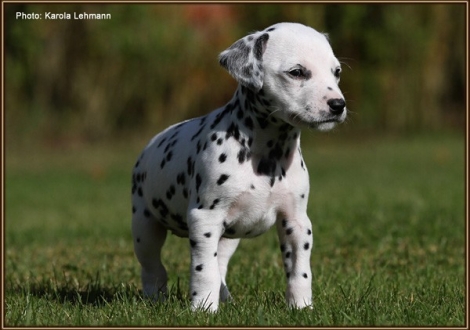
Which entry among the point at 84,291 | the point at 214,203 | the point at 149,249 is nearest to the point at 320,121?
the point at 214,203

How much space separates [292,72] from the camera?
516 cm

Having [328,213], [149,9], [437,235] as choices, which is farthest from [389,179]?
[149,9]

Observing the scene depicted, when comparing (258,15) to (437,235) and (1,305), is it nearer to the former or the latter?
(437,235)

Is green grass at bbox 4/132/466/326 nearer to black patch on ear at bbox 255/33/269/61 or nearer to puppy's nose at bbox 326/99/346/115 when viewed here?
puppy's nose at bbox 326/99/346/115

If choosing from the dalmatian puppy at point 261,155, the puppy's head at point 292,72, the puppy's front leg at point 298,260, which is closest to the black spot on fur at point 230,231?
the dalmatian puppy at point 261,155

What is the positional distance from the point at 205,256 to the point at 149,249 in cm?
108

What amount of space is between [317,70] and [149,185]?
62.9 inches

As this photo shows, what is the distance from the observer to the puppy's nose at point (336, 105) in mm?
4973

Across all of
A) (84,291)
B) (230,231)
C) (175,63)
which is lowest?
(84,291)

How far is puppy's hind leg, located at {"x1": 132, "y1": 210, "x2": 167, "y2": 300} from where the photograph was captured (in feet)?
20.4

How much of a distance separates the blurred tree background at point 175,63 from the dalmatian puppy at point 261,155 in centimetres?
1997

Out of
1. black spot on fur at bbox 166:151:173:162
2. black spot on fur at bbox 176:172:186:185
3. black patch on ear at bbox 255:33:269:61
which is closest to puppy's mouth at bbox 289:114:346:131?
black patch on ear at bbox 255:33:269:61

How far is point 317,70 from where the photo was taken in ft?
16.9

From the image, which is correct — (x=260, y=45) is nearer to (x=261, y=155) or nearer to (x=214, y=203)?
(x=261, y=155)
